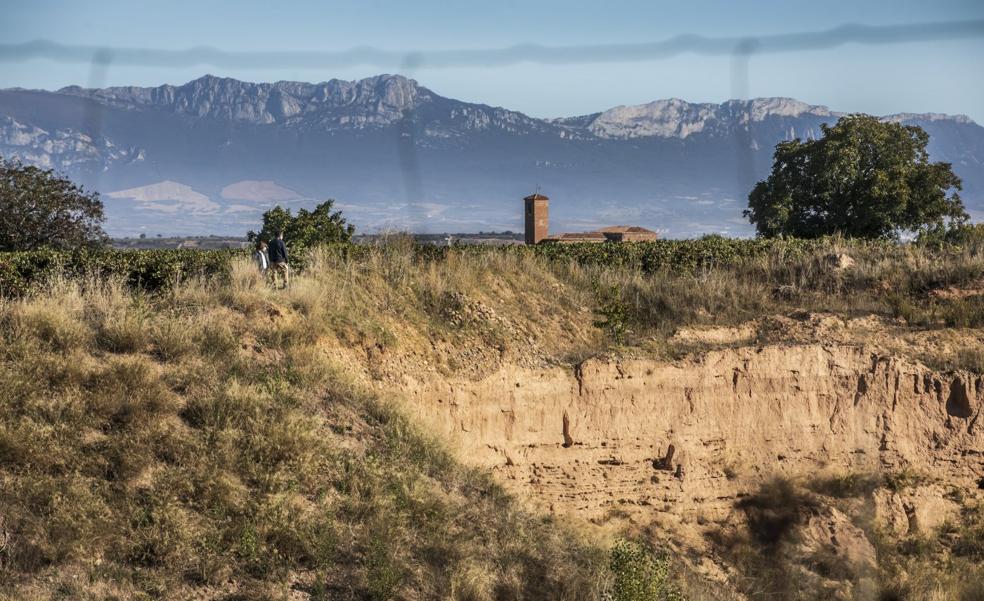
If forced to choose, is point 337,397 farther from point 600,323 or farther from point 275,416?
point 600,323

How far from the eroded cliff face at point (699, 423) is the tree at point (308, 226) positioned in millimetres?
11723

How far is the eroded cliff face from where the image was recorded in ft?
52.9

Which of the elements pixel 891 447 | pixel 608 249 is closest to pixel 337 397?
pixel 891 447

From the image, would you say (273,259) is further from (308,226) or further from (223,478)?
(308,226)

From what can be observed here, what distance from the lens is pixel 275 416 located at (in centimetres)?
1246

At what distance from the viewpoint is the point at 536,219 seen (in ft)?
242

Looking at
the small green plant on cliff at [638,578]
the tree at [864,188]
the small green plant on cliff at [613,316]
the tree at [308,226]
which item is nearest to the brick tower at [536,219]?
the tree at [864,188]

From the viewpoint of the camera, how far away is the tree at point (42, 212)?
106ft

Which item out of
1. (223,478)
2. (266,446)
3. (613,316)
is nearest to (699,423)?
(613,316)

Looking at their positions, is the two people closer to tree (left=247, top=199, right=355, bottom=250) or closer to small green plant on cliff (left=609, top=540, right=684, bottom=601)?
small green plant on cliff (left=609, top=540, right=684, bottom=601)

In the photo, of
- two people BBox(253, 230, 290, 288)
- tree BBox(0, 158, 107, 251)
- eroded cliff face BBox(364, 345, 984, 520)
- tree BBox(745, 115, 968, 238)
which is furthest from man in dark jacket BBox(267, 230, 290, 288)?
tree BBox(745, 115, 968, 238)

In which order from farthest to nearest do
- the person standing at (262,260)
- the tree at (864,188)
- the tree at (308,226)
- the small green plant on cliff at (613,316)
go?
1. the tree at (864,188)
2. the tree at (308,226)
3. the small green plant on cliff at (613,316)
4. the person standing at (262,260)

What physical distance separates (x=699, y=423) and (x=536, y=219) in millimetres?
56658

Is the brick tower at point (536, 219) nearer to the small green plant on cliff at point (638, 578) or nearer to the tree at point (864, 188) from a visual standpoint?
the tree at point (864, 188)
